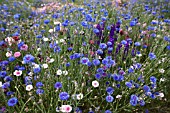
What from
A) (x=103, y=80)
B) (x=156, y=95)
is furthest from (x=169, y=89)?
(x=103, y=80)

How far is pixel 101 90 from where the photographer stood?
7.95 feet

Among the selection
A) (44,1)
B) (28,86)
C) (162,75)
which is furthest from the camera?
(44,1)

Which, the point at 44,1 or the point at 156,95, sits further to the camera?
the point at 44,1

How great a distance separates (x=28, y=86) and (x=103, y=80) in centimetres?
75

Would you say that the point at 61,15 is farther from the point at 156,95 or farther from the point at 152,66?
the point at 156,95

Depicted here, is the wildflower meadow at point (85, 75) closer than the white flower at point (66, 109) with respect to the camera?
No

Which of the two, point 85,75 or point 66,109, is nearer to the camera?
point 66,109

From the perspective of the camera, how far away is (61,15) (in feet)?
12.9

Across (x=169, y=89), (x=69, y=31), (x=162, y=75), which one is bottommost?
(x=169, y=89)

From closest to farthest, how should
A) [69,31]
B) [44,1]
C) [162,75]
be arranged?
[162,75]
[69,31]
[44,1]

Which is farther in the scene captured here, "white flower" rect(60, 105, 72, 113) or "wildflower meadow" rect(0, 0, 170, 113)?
"wildflower meadow" rect(0, 0, 170, 113)

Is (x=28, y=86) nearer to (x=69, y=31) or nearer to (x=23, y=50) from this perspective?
(x=23, y=50)

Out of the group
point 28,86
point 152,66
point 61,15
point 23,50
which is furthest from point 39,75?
point 61,15

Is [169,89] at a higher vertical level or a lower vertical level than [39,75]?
lower
